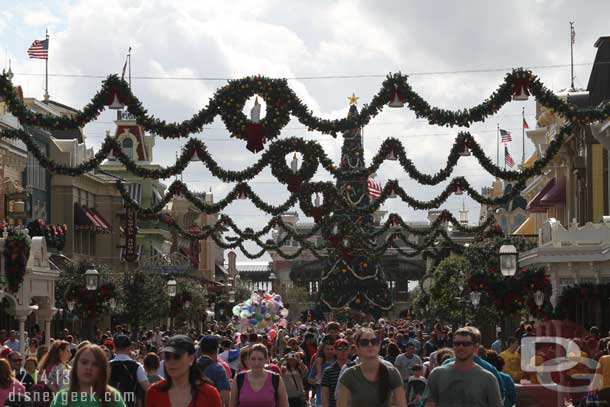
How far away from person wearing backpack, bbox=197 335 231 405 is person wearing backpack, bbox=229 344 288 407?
146 centimetres

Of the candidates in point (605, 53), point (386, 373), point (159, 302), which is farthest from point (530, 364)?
point (159, 302)

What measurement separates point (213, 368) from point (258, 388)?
5.96 feet

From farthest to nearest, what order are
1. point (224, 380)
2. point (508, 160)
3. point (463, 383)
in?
point (508, 160), point (224, 380), point (463, 383)

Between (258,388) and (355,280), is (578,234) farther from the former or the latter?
(355,280)

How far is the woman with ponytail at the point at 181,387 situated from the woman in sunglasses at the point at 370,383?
2.24 metres

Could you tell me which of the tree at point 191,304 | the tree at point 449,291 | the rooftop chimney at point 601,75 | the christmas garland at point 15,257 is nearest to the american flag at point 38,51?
the tree at point 191,304

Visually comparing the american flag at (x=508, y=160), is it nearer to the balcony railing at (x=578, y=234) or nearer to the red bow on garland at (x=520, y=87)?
the balcony railing at (x=578, y=234)

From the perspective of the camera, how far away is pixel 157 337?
141ft

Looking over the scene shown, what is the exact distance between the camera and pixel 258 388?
42.7ft

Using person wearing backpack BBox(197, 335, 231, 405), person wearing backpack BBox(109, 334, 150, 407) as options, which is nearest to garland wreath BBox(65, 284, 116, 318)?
person wearing backpack BBox(197, 335, 231, 405)

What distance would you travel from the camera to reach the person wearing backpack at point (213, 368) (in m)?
14.6

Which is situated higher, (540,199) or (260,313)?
(540,199)

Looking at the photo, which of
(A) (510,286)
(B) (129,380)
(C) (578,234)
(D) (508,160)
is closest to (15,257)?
(A) (510,286)

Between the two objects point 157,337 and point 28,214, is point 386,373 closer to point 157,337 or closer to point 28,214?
point 157,337
